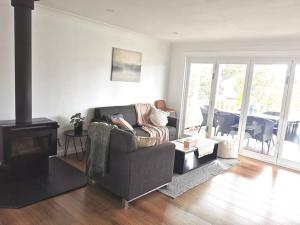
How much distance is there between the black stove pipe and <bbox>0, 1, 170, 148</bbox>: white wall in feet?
1.62

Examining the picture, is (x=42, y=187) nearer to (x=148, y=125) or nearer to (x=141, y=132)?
(x=141, y=132)

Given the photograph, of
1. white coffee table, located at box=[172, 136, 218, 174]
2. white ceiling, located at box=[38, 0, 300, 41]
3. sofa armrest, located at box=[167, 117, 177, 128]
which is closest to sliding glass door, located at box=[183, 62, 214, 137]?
sofa armrest, located at box=[167, 117, 177, 128]

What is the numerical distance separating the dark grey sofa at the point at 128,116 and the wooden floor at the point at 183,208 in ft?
5.11

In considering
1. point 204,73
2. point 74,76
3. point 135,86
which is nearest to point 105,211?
point 74,76

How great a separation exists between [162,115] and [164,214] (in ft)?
8.64

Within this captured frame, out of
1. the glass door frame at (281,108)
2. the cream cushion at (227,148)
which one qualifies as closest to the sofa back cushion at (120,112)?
the cream cushion at (227,148)

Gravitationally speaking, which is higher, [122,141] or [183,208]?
[122,141]

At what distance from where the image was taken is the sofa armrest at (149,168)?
2.52m

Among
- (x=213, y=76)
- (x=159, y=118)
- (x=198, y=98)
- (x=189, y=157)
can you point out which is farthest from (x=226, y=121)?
(x=189, y=157)

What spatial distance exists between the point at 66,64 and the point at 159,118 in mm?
2107

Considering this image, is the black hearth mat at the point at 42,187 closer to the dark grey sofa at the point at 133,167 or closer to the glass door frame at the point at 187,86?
the dark grey sofa at the point at 133,167

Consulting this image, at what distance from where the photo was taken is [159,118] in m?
4.88

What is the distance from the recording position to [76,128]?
392 cm

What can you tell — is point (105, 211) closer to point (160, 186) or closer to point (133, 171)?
point (133, 171)
